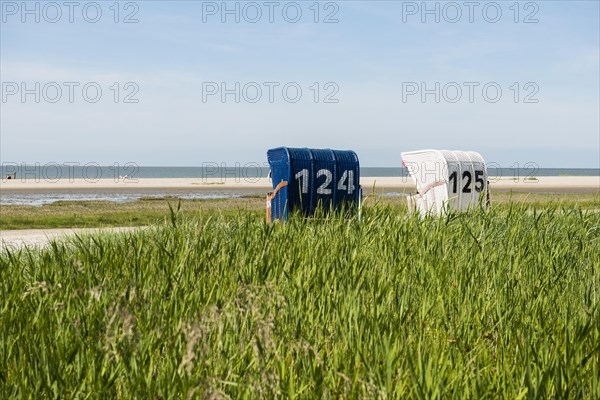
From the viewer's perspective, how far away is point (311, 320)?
3652 mm

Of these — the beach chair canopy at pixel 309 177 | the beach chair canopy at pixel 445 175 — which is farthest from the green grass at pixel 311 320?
the beach chair canopy at pixel 445 175

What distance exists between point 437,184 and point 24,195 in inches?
1440

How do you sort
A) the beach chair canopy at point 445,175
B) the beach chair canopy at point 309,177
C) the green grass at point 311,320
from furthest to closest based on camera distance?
the beach chair canopy at point 445,175
the beach chair canopy at point 309,177
the green grass at point 311,320

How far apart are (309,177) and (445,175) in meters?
2.97

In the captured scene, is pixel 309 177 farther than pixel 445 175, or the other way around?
pixel 445 175

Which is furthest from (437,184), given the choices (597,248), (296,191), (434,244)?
(434,244)

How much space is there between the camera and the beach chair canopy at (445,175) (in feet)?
43.0

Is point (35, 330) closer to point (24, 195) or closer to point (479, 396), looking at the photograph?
point (479, 396)

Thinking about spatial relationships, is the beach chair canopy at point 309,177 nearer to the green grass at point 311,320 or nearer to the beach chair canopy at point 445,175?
the beach chair canopy at point 445,175

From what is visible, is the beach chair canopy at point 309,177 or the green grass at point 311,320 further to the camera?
the beach chair canopy at point 309,177

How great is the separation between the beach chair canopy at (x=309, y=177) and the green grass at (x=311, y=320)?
5.07 meters

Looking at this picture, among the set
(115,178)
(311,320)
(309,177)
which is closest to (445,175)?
(309,177)

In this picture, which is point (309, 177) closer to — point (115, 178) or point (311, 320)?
point (311, 320)

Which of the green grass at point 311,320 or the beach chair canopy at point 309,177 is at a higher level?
the beach chair canopy at point 309,177
